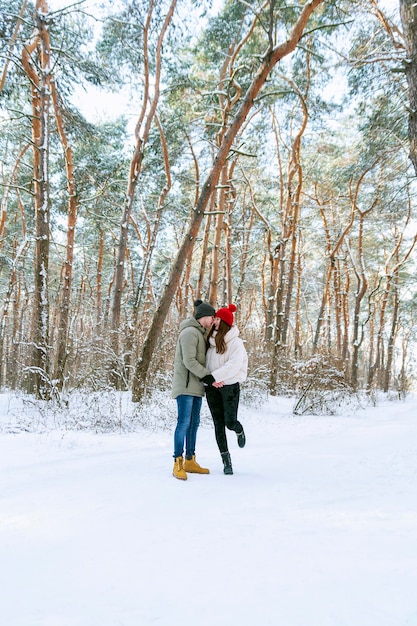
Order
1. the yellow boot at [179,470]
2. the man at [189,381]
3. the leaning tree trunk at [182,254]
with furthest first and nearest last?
the leaning tree trunk at [182,254] < the man at [189,381] < the yellow boot at [179,470]

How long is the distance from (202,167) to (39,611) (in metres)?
16.0

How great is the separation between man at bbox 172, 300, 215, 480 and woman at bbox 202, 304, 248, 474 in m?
0.10

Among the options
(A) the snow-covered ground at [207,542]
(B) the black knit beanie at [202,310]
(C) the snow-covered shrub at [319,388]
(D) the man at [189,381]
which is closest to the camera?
(A) the snow-covered ground at [207,542]

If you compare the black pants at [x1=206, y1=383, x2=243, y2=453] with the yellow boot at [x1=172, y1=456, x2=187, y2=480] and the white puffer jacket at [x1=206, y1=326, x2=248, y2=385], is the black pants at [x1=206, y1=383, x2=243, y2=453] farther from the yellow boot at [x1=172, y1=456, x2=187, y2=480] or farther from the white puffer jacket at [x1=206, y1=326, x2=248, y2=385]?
the yellow boot at [x1=172, y1=456, x2=187, y2=480]

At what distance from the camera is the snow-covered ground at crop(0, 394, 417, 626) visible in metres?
1.76

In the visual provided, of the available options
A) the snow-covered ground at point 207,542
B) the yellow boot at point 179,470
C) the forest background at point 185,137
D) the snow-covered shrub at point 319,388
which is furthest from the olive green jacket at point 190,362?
the snow-covered shrub at point 319,388

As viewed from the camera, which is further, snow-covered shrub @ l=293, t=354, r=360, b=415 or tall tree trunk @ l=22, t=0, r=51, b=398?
snow-covered shrub @ l=293, t=354, r=360, b=415

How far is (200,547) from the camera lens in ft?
7.75

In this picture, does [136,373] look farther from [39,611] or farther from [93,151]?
[93,151]

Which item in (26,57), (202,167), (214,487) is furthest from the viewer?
(202,167)

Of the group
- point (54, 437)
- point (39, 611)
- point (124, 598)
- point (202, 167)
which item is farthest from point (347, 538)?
point (202, 167)

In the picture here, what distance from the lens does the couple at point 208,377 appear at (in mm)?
3979

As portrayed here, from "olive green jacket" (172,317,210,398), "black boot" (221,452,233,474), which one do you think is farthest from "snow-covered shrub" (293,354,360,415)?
"olive green jacket" (172,317,210,398)

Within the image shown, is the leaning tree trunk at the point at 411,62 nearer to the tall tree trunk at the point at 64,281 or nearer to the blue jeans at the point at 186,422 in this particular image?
the blue jeans at the point at 186,422
